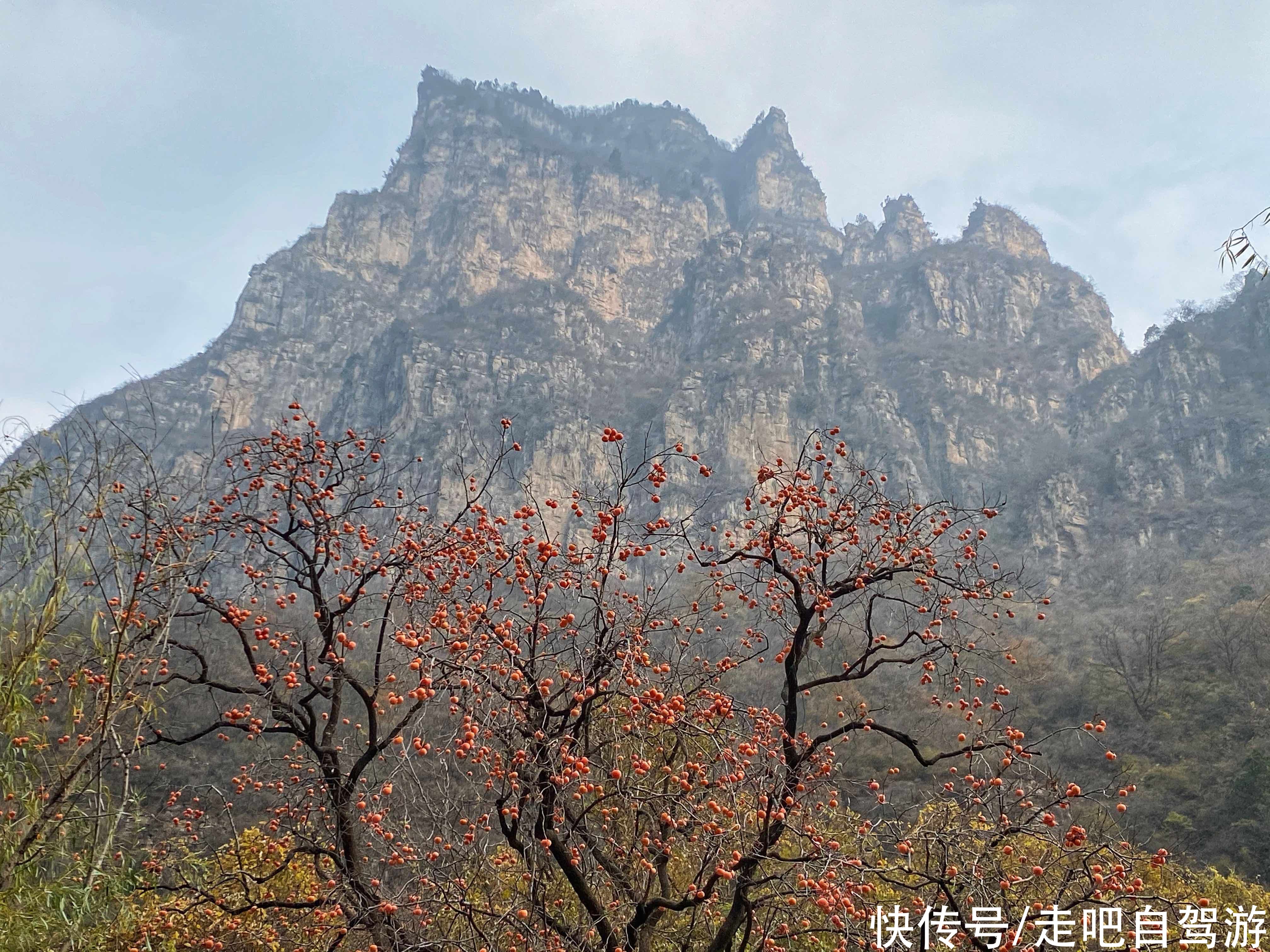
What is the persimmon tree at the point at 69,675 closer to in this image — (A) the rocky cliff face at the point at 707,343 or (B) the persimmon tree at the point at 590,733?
(B) the persimmon tree at the point at 590,733

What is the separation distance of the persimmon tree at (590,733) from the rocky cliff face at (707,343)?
54.3m

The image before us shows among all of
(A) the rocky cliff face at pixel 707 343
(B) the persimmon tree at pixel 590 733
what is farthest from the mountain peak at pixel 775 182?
(B) the persimmon tree at pixel 590 733

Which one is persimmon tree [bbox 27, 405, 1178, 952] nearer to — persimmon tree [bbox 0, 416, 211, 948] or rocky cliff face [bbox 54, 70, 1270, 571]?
persimmon tree [bbox 0, 416, 211, 948]

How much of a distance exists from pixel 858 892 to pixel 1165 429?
70.4 m

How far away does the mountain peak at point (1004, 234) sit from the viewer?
95.2 metres

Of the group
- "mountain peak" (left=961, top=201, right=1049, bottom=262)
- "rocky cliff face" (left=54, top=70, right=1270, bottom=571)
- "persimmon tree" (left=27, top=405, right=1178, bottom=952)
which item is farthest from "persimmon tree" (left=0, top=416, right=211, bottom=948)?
"mountain peak" (left=961, top=201, right=1049, bottom=262)

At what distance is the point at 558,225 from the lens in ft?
315

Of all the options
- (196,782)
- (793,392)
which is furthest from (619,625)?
(793,392)

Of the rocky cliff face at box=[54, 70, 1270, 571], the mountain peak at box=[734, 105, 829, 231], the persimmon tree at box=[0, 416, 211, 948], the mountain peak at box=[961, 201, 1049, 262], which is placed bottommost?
the persimmon tree at box=[0, 416, 211, 948]

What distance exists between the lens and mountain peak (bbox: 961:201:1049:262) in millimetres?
95188

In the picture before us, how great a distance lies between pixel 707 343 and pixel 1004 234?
4632 centimetres

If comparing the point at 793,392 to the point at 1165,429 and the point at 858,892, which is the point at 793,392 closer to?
the point at 1165,429

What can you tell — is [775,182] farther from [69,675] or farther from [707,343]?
[69,675]

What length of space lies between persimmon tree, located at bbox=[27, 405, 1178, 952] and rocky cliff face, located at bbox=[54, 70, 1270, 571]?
54.3 meters
